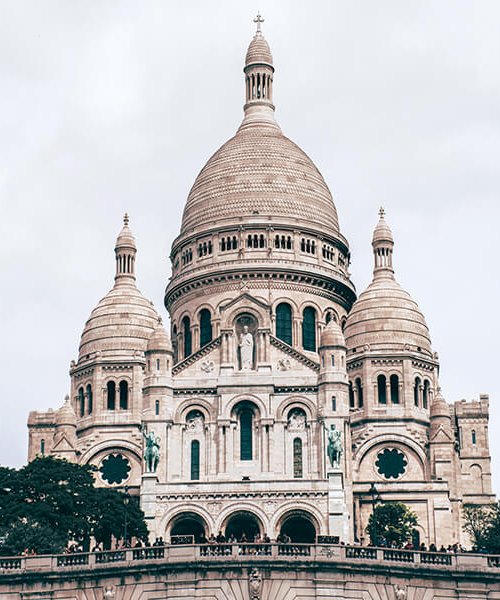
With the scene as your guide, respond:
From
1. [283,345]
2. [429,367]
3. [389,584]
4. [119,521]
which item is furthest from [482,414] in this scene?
[389,584]

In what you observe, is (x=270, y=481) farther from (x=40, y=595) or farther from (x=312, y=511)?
(x=40, y=595)

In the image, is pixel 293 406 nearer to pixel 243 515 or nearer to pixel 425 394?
pixel 243 515

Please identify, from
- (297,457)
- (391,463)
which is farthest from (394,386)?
(297,457)

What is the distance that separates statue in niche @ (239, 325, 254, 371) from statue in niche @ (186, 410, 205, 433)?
4.06 meters

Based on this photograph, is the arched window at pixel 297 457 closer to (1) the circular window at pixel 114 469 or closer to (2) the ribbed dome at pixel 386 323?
(2) the ribbed dome at pixel 386 323

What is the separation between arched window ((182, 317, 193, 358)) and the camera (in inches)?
5133

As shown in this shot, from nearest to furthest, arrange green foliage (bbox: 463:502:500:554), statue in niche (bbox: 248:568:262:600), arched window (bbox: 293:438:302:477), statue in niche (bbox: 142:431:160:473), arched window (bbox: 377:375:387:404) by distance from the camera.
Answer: statue in niche (bbox: 248:568:262:600) < green foliage (bbox: 463:502:500:554) < statue in niche (bbox: 142:431:160:473) < arched window (bbox: 293:438:302:477) < arched window (bbox: 377:375:387:404)

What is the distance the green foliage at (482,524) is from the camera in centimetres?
9794

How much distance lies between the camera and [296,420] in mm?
116062

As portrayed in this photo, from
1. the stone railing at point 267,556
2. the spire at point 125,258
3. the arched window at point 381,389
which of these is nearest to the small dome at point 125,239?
the spire at point 125,258

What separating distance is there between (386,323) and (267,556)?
55.9 meters

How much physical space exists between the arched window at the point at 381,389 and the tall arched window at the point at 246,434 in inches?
489

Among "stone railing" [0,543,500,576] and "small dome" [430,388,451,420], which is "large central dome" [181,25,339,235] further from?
"stone railing" [0,543,500,576]

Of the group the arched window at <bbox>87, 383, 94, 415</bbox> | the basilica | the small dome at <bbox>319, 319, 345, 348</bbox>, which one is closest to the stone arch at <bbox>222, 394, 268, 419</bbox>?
the basilica
